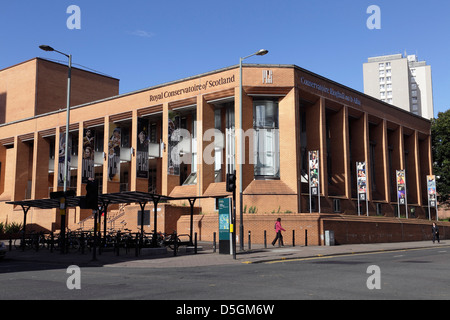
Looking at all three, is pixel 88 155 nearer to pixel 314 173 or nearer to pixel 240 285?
pixel 314 173

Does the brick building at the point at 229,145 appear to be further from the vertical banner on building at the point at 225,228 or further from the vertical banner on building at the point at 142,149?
the vertical banner on building at the point at 225,228

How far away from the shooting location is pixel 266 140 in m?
36.9

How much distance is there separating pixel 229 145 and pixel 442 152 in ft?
113

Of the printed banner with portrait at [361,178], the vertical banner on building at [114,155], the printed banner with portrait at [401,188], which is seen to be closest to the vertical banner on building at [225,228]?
the printed banner with portrait at [361,178]

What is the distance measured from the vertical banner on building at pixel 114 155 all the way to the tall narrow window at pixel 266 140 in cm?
1424

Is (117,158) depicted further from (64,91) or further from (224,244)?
(224,244)

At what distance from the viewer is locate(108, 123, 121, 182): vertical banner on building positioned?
1689 inches

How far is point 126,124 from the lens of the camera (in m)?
47.4

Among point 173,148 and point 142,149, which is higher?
point 142,149

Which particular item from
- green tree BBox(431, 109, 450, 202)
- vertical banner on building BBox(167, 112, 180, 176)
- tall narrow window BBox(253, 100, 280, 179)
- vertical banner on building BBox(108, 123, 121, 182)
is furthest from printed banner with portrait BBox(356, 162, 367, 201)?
green tree BBox(431, 109, 450, 202)

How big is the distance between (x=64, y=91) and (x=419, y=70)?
118 meters

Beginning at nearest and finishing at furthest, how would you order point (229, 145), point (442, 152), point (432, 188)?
point (229, 145), point (432, 188), point (442, 152)

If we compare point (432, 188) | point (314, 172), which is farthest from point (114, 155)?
point (432, 188)
